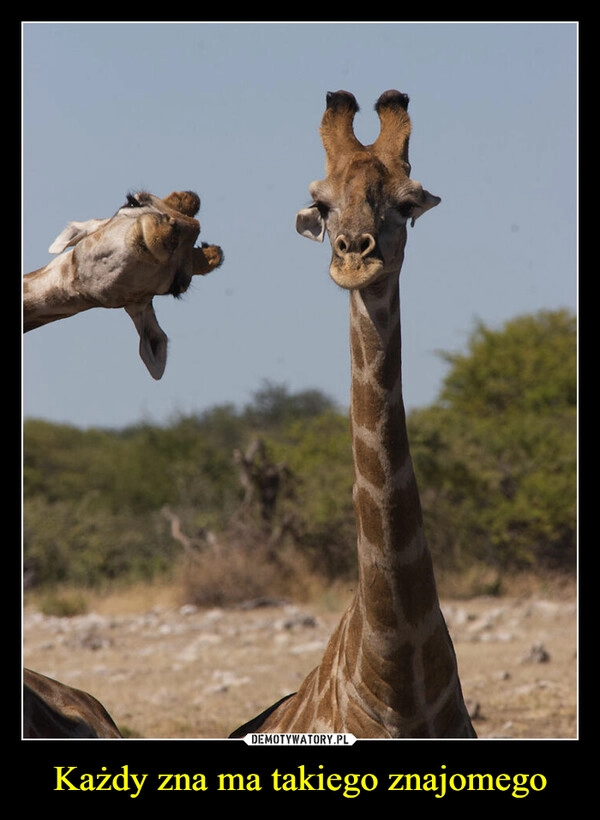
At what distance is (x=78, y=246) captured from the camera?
2.95 meters

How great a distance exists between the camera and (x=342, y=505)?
1931 centimetres

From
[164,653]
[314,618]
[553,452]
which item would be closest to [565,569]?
[553,452]

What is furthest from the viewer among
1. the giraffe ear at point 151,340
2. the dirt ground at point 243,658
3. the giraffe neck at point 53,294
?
the dirt ground at point 243,658

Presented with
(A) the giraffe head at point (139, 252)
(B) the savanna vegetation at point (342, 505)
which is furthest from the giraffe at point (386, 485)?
(B) the savanna vegetation at point (342, 505)

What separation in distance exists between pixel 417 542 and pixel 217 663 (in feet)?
30.3

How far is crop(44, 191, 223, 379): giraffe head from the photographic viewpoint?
280 centimetres

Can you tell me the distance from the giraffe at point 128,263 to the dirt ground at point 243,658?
6105 mm

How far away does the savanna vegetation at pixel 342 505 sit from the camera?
62.5 ft

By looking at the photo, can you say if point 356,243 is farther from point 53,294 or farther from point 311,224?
point 53,294

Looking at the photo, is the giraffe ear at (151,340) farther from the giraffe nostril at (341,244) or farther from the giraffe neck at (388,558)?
the giraffe neck at (388,558)

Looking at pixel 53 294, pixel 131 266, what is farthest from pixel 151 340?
pixel 131 266

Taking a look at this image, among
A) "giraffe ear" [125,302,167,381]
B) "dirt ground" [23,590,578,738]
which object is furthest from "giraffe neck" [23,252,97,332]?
"dirt ground" [23,590,578,738]

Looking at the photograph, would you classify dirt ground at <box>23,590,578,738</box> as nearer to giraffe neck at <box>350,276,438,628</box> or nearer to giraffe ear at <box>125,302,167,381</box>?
giraffe neck at <box>350,276,438,628</box>
